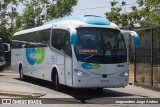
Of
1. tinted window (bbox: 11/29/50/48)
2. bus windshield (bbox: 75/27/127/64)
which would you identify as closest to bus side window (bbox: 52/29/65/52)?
tinted window (bbox: 11/29/50/48)

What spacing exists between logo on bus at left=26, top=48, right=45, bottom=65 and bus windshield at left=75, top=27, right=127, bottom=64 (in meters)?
4.46

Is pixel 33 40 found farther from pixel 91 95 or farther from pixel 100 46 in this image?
pixel 100 46

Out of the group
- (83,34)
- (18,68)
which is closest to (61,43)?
(83,34)

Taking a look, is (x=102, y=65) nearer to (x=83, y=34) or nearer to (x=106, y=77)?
(x=106, y=77)

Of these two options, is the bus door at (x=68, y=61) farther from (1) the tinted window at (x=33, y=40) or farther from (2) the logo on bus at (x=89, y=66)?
(1) the tinted window at (x=33, y=40)

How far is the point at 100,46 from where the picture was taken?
1505 centimetres

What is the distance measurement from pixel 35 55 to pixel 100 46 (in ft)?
A: 20.4

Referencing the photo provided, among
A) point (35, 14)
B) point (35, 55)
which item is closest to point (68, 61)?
point (35, 55)

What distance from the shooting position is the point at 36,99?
13469mm

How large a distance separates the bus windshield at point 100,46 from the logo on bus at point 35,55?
14.6 feet

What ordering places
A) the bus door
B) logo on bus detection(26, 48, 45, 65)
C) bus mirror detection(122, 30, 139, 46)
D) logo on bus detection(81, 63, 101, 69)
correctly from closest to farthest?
logo on bus detection(81, 63, 101, 69) < the bus door < bus mirror detection(122, 30, 139, 46) < logo on bus detection(26, 48, 45, 65)

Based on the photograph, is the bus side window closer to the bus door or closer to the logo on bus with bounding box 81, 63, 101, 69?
the bus door

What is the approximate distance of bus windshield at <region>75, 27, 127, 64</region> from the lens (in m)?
14.9

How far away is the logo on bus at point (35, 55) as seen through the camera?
63.4 feet
